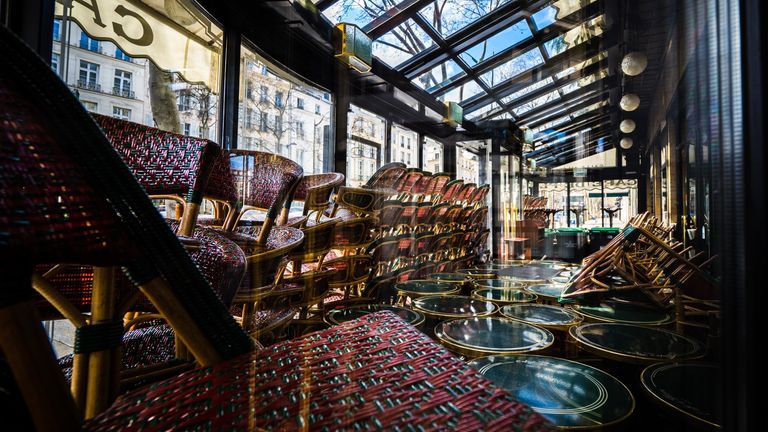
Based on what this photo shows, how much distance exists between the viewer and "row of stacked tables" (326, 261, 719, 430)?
3.46 ft

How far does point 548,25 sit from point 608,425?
6.57 ft

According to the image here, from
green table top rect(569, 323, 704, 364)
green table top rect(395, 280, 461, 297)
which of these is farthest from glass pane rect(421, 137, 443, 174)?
green table top rect(569, 323, 704, 364)

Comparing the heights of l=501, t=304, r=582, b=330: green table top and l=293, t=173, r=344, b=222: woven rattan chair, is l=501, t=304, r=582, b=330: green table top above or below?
below

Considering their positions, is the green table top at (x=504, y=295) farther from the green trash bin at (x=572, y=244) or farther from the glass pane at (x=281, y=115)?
the glass pane at (x=281, y=115)

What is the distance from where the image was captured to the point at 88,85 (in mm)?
1960

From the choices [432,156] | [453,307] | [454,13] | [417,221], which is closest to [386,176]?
[432,156]

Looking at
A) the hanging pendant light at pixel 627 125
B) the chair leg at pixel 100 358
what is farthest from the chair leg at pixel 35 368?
the hanging pendant light at pixel 627 125

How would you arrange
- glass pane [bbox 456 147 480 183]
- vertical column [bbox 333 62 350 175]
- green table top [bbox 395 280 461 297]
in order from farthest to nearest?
vertical column [bbox 333 62 350 175] → glass pane [bbox 456 147 480 183] → green table top [bbox 395 280 461 297]

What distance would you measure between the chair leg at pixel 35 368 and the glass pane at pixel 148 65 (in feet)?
6.29

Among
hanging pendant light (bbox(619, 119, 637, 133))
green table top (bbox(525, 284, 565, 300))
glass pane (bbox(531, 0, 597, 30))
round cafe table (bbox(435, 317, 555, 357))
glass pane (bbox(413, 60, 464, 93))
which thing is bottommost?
round cafe table (bbox(435, 317, 555, 357))

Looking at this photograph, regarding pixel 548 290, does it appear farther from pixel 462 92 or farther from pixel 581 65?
pixel 462 92

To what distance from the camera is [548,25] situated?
1979mm

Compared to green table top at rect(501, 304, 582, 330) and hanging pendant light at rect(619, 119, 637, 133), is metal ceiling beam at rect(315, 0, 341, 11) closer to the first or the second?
hanging pendant light at rect(619, 119, 637, 133)

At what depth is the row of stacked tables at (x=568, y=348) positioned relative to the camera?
1056 mm
